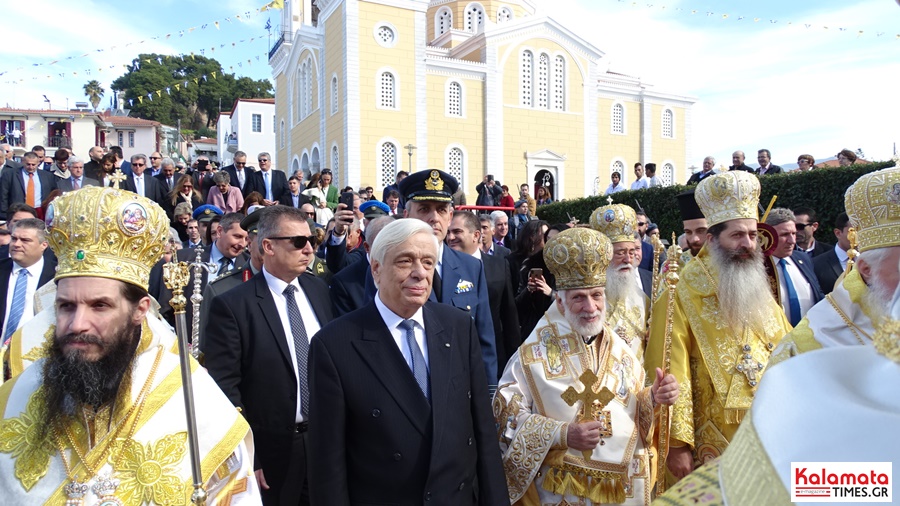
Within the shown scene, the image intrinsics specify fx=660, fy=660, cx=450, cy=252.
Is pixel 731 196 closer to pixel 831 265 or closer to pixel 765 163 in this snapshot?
pixel 831 265

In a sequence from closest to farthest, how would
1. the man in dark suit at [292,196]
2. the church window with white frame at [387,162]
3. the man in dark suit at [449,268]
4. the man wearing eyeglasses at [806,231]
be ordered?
the man in dark suit at [449,268] < the man wearing eyeglasses at [806,231] < the man in dark suit at [292,196] < the church window with white frame at [387,162]

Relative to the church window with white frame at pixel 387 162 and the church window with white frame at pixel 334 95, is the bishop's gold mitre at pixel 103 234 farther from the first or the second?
the church window with white frame at pixel 334 95

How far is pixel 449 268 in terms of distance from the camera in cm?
436

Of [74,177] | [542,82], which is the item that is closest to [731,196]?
[74,177]

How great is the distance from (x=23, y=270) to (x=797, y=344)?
5.68 m

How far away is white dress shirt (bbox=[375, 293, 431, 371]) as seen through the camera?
2951 millimetres

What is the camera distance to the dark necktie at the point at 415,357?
2.89 meters

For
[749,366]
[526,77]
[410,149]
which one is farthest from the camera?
[526,77]

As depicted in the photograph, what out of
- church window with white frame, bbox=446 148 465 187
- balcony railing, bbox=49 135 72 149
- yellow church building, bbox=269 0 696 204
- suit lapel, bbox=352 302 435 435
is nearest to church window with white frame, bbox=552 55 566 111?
yellow church building, bbox=269 0 696 204

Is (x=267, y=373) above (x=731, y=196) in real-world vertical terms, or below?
below

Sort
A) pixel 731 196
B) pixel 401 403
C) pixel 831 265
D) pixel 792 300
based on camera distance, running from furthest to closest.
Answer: pixel 831 265 → pixel 792 300 → pixel 731 196 → pixel 401 403

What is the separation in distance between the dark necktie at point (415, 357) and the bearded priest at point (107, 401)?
0.76 m

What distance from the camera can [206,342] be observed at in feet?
12.0

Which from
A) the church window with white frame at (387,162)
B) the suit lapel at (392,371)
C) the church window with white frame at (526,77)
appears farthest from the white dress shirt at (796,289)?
the church window with white frame at (526,77)
